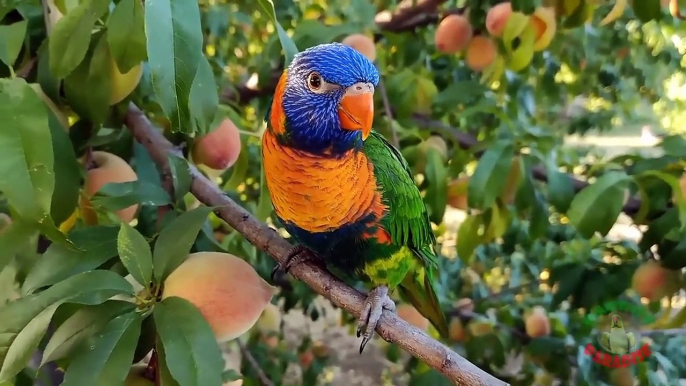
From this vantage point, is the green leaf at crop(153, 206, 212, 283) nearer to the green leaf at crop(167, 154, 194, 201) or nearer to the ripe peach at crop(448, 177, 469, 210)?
the green leaf at crop(167, 154, 194, 201)

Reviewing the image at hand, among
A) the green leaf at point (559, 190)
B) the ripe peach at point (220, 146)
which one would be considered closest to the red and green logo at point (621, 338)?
the green leaf at point (559, 190)

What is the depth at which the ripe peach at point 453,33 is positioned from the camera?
2.52 ft

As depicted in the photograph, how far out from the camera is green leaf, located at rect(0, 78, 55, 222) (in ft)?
1.02

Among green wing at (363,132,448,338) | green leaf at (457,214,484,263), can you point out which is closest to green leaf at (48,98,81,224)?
green wing at (363,132,448,338)

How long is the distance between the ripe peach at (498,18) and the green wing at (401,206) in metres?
0.30

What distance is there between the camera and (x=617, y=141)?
5.97ft

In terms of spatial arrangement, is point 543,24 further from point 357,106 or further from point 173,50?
point 173,50

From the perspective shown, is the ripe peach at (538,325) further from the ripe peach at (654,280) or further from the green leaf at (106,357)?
the green leaf at (106,357)

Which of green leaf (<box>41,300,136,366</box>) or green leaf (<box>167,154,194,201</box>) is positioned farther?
green leaf (<box>167,154,194,201</box>)

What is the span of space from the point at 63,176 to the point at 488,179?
1.41ft

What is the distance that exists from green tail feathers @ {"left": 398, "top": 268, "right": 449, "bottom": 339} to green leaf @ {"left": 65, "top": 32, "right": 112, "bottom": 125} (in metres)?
0.33

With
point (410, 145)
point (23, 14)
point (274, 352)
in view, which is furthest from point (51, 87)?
point (274, 352)

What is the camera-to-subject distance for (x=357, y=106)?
412mm

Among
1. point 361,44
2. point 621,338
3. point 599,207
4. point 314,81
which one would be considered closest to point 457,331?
point 621,338
